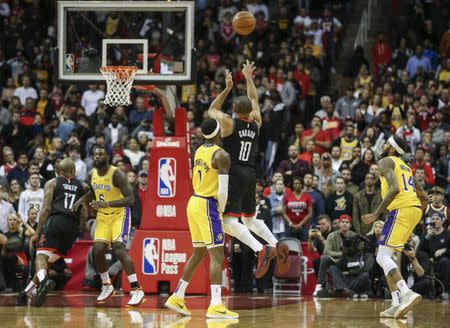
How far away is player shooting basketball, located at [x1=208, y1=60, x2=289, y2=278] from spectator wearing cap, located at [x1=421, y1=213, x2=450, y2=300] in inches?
145

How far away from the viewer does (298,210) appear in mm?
18109

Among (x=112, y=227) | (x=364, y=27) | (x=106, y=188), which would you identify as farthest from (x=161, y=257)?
(x=364, y=27)

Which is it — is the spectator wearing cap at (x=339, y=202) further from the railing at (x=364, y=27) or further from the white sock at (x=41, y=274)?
the railing at (x=364, y=27)

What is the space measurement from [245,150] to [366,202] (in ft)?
15.4

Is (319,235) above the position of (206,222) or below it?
below

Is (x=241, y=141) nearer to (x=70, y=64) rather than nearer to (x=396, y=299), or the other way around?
(x=396, y=299)

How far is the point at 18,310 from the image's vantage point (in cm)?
1365

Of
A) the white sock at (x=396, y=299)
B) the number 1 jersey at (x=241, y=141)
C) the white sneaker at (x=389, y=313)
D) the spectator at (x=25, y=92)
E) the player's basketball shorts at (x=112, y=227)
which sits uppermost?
the spectator at (x=25, y=92)

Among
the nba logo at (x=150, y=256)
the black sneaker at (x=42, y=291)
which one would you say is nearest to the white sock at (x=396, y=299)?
the nba logo at (x=150, y=256)

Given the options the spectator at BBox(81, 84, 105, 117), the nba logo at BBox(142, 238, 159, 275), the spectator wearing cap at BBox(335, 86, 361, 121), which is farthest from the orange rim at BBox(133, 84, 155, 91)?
the spectator at BBox(81, 84, 105, 117)

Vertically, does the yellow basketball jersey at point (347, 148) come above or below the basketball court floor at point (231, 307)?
above

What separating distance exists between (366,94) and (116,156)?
5.39 m

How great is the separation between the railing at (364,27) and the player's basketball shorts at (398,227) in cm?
1347

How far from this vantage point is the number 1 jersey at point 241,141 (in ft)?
44.5
